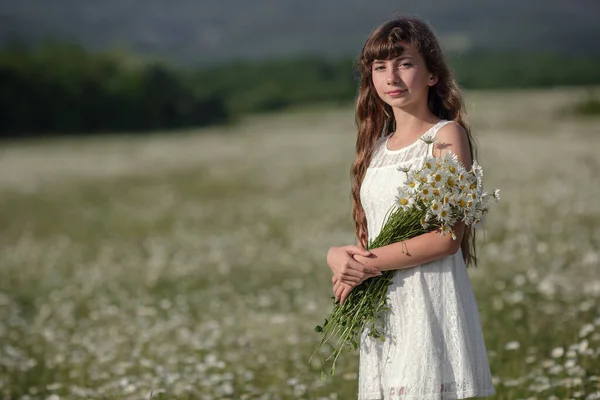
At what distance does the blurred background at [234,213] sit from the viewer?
20.6 ft

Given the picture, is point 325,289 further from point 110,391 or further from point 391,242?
point 391,242

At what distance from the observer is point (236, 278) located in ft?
33.8

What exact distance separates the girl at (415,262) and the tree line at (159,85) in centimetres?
3220

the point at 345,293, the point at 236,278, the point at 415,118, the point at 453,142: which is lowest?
the point at 345,293

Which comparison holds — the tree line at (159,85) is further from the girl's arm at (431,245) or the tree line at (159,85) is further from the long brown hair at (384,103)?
the girl's arm at (431,245)

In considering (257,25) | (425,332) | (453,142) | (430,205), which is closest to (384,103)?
(453,142)

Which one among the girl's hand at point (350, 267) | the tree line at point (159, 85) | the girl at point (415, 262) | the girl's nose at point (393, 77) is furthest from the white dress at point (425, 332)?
the tree line at point (159, 85)

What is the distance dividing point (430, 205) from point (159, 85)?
38.9 meters

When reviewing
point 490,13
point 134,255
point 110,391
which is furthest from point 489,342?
point 490,13

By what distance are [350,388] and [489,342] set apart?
61.2 inches

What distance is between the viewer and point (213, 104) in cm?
4169

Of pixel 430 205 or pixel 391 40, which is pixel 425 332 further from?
pixel 391 40

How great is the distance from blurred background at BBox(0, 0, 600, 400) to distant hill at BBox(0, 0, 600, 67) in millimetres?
583

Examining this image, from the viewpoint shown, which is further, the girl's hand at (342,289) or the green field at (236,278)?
the green field at (236,278)
